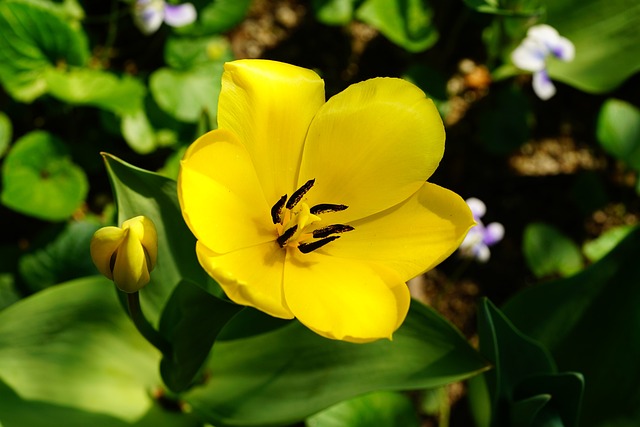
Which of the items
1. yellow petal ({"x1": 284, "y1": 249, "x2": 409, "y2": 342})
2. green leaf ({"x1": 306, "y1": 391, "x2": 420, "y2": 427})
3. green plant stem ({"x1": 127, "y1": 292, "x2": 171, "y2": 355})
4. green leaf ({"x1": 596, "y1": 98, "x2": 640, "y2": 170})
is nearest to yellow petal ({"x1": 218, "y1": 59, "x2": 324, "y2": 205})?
yellow petal ({"x1": 284, "y1": 249, "x2": 409, "y2": 342})

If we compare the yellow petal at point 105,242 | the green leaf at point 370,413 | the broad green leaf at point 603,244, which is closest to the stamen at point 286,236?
the yellow petal at point 105,242

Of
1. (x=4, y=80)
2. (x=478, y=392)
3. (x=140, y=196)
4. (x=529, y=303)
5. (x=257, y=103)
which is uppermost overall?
(x=257, y=103)

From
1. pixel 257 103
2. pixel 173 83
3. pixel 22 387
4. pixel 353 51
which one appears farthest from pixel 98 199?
pixel 257 103

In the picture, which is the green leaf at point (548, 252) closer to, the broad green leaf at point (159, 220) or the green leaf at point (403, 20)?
the green leaf at point (403, 20)

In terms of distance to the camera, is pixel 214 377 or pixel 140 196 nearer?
pixel 140 196

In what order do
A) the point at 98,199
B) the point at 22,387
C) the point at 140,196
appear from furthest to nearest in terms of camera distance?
1. the point at 98,199
2. the point at 22,387
3. the point at 140,196

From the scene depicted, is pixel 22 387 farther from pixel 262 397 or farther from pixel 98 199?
pixel 98 199

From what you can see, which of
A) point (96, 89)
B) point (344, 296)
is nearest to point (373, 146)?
point (344, 296)
